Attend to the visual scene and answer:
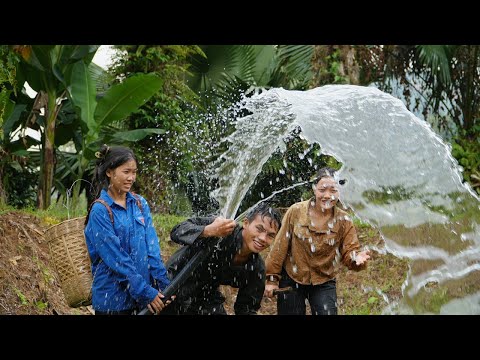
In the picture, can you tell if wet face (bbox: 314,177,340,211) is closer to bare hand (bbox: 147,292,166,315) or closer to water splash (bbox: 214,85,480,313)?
water splash (bbox: 214,85,480,313)

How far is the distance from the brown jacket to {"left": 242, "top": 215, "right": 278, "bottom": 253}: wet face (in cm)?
65

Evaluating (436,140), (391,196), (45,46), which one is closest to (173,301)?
(391,196)

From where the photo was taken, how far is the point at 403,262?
9742 millimetres

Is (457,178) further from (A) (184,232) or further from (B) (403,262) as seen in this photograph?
(B) (403,262)

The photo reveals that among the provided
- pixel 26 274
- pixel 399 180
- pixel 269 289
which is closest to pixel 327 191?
pixel 269 289

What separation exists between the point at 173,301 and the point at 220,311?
0.31 metres

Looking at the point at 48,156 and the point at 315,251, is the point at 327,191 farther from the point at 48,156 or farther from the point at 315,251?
the point at 48,156

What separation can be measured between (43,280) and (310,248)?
393cm

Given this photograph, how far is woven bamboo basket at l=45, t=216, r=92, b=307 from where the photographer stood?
5.75 meters

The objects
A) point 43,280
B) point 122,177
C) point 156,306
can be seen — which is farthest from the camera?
point 43,280

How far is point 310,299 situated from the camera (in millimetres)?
5367

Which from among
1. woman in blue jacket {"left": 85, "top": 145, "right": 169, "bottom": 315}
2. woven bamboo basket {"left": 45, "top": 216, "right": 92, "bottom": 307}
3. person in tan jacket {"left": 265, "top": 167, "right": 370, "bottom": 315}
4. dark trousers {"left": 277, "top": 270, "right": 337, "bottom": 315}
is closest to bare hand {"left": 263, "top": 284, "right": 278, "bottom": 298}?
person in tan jacket {"left": 265, "top": 167, "right": 370, "bottom": 315}

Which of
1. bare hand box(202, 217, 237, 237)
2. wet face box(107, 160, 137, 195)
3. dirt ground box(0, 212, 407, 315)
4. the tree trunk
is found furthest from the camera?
the tree trunk

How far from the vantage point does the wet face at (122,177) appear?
4.89 meters
